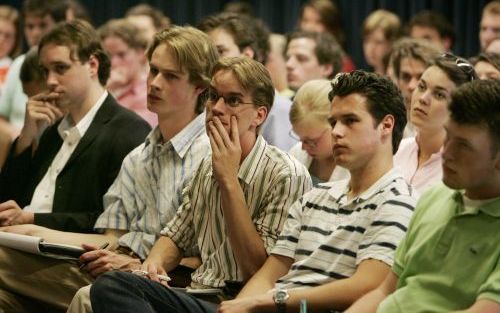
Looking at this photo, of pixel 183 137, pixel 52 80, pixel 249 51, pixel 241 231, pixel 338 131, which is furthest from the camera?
pixel 249 51

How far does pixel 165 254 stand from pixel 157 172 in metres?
0.40

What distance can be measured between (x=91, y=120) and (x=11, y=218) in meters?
0.52

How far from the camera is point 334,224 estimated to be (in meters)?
3.19

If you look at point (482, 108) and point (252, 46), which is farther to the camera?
point (252, 46)

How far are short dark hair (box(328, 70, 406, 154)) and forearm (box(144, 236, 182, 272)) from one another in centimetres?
86

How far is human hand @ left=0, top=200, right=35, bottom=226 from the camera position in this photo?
4.22 metres

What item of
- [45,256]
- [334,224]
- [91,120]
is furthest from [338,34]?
[334,224]

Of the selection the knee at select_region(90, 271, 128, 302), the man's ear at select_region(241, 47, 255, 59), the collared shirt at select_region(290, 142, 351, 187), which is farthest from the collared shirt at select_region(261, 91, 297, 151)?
the knee at select_region(90, 271, 128, 302)

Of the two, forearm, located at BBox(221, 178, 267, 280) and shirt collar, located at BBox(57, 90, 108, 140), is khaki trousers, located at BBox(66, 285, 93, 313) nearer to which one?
forearm, located at BBox(221, 178, 267, 280)

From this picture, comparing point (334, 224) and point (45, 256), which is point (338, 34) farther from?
point (334, 224)

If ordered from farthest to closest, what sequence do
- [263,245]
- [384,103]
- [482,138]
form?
1. [263,245]
2. [384,103]
3. [482,138]

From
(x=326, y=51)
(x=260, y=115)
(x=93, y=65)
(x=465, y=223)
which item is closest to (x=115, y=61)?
(x=326, y=51)

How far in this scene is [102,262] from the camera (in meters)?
3.74

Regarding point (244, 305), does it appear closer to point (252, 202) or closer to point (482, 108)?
point (252, 202)
